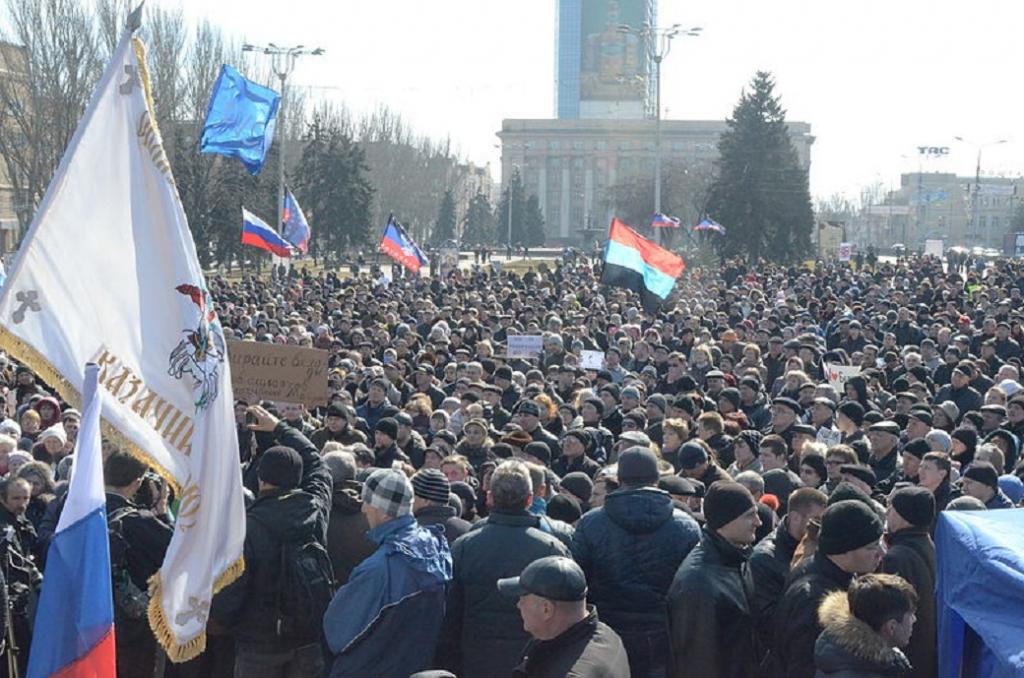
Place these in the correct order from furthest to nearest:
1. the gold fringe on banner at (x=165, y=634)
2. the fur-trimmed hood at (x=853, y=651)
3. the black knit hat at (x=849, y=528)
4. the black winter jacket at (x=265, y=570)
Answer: the black winter jacket at (x=265, y=570) → the black knit hat at (x=849, y=528) → the gold fringe on banner at (x=165, y=634) → the fur-trimmed hood at (x=853, y=651)

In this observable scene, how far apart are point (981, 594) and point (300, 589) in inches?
113

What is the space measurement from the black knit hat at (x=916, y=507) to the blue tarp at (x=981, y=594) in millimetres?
572

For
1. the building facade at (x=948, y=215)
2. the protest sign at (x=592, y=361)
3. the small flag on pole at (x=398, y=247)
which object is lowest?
the building facade at (x=948, y=215)

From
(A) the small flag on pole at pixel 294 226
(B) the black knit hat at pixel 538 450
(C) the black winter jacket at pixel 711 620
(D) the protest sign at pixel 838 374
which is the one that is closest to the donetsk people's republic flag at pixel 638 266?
(D) the protest sign at pixel 838 374

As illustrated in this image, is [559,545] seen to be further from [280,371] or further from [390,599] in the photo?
[280,371]

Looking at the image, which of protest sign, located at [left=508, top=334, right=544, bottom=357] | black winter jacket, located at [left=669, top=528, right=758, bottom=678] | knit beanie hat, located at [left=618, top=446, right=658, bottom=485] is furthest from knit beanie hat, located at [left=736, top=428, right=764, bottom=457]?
protest sign, located at [left=508, top=334, right=544, bottom=357]

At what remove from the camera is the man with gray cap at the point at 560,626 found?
4637 mm

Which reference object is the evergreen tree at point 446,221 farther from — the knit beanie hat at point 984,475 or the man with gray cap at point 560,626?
the man with gray cap at point 560,626

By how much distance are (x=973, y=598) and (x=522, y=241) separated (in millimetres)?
100933

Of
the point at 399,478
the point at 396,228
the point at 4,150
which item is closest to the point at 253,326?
the point at 396,228

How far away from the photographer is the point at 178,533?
529 cm

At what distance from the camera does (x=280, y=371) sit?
438 inches

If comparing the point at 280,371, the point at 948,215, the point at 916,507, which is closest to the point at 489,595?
the point at 916,507

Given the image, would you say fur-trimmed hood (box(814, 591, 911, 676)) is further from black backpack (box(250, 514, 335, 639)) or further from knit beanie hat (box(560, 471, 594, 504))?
knit beanie hat (box(560, 471, 594, 504))
